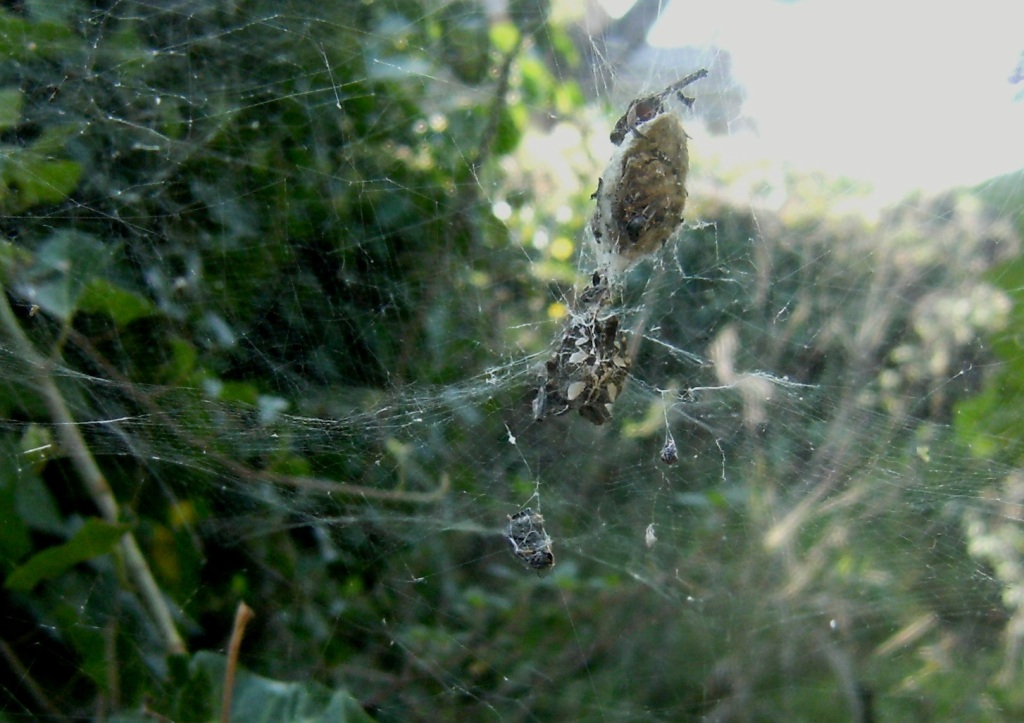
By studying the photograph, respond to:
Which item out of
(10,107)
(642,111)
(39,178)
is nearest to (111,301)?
(39,178)

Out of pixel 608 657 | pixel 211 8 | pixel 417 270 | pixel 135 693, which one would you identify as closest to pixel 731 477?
pixel 608 657

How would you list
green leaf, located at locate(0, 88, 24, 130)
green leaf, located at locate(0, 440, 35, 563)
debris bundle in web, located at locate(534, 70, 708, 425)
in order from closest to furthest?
debris bundle in web, located at locate(534, 70, 708, 425) → green leaf, located at locate(0, 440, 35, 563) → green leaf, located at locate(0, 88, 24, 130)

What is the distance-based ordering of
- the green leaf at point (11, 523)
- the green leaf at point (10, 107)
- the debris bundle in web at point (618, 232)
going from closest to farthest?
the debris bundle in web at point (618, 232) < the green leaf at point (11, 523) < the green leaf at point (10, 107)

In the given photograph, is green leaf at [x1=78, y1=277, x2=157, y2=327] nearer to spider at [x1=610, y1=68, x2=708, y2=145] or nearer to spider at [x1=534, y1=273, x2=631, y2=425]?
spider at [x1=534, y1=273, x2=631, y2=425]

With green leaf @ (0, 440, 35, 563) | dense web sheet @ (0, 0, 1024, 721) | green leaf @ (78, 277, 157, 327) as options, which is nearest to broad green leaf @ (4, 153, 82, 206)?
dense web sheet @ (0, 0, 1024, 721)

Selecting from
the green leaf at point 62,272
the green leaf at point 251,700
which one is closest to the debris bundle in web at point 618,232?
the green leaf at point 251,700

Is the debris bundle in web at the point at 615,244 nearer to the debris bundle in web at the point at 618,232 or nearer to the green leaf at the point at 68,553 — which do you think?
the debris bundle in web at the point at 618,232

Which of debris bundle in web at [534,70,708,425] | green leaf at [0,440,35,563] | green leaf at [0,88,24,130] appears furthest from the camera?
green leaf at [0,88,24,130]

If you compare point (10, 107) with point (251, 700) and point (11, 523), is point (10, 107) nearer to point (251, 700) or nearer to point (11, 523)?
point (11, 523)
